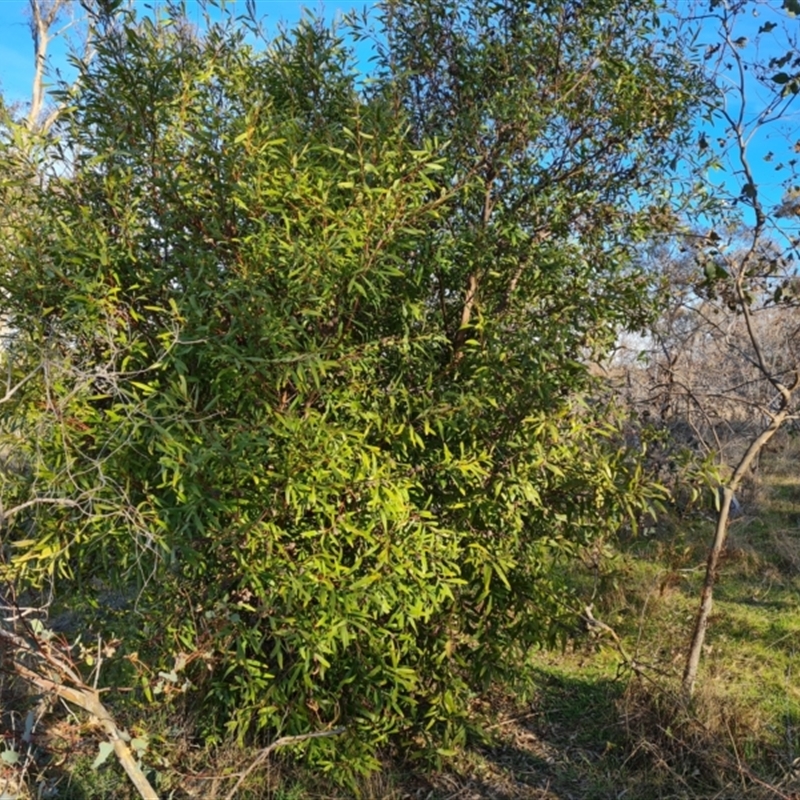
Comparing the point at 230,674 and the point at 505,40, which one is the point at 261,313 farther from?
the point at 505,40

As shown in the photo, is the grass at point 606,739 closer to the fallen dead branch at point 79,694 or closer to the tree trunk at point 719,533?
the tree trunk at point 719,533

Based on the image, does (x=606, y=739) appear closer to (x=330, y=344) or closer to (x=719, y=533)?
(x=719, y=533)

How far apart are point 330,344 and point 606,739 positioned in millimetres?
2672

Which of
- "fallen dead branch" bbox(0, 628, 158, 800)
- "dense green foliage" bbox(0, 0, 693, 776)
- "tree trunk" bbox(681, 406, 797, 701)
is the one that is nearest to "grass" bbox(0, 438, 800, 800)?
"tree trunk" bbox(681, 406, 797, 701)

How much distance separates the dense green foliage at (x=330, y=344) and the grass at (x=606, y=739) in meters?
0.25

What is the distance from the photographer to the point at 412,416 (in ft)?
10.8

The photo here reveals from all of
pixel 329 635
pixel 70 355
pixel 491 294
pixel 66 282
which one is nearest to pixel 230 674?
pixel 329 635

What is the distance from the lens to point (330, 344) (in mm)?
3039

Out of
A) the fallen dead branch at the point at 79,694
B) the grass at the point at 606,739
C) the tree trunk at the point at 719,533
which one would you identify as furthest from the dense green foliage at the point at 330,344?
the tree trunk at the point at 719,533

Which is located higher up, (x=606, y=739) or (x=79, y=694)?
(x=79, y=694)

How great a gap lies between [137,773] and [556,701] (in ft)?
8.97

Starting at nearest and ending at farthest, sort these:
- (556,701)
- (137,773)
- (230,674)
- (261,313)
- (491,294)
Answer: (137,773) → (261,313) → (230,674) → (491,294) → (556,701)

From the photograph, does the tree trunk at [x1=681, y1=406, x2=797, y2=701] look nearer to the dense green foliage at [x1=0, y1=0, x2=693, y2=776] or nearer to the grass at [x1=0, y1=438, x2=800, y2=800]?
the grass at [x1=0, y1=438, x2=800, y2=800]

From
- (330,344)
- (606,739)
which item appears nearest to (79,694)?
(330,344)
